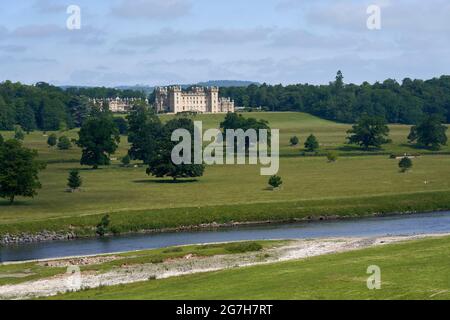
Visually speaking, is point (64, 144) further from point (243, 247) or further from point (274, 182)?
point (243, 247)

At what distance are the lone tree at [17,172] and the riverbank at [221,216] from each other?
9.22 meters

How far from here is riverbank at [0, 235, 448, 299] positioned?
4781 centimetres

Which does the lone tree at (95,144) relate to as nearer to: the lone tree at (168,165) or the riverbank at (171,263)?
the lone tree at (168,165)

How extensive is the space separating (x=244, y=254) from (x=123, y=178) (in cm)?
5656

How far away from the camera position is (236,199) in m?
87.1

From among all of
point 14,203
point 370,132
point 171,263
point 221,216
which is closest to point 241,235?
point 221,216

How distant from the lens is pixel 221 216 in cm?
7994

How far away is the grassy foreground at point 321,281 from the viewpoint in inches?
1481

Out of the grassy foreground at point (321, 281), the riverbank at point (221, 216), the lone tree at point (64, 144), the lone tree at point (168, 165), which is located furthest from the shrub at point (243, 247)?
the lone tree at point (64, 144)

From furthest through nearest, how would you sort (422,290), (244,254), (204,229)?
(204,229), (244,254), (422,290)

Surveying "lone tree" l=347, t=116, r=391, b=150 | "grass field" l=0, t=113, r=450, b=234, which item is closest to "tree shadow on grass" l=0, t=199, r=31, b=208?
"grass field" l=0, t=113, r=450, b=234

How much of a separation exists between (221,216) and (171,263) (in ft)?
84.6
